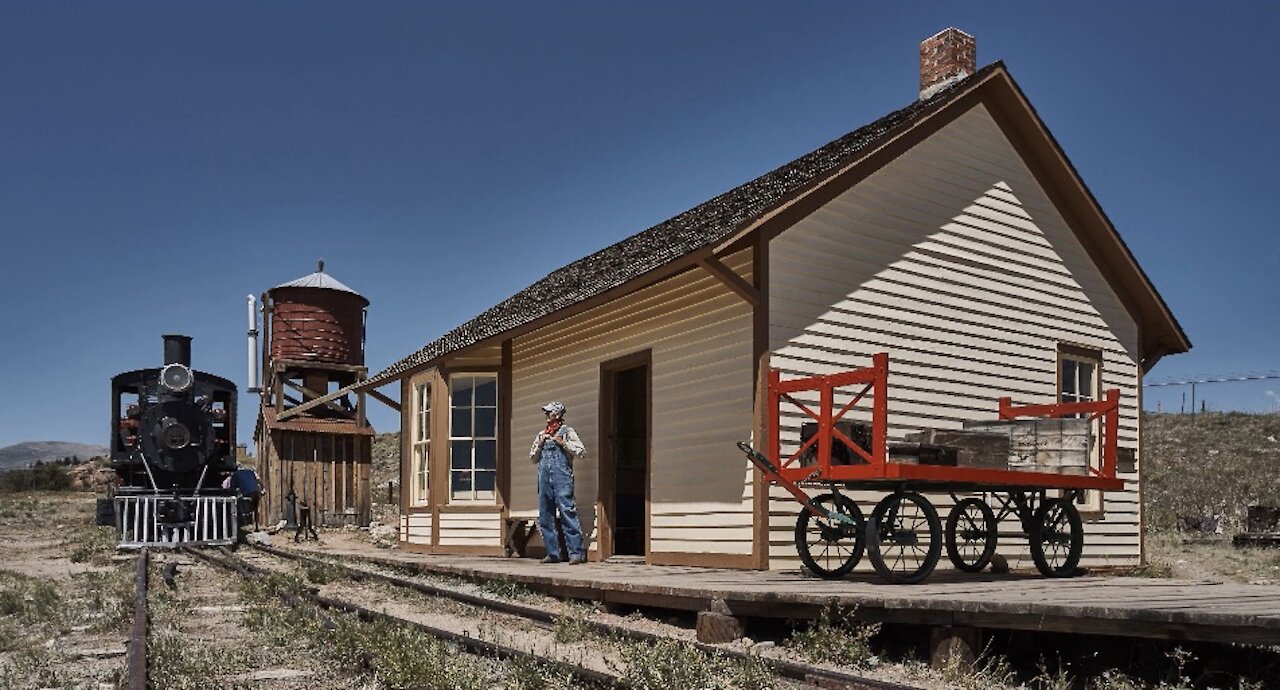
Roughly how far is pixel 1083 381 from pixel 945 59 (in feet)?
13.9

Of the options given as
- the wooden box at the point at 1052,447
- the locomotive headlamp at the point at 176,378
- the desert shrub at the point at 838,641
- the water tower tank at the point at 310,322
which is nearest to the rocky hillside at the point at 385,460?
the water tower tank at the point at 310,322

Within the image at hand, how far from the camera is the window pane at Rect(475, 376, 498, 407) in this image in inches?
630

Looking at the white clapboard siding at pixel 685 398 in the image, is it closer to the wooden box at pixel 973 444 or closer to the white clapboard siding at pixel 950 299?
the white clapboard siding at pixel 950 299

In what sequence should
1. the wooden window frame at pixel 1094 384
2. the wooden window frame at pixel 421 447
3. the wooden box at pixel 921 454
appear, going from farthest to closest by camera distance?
the wooden window frame at pixel 421 447 → the wooden window frame at pixel 1094 384 → the wooden box at pixel 921 454

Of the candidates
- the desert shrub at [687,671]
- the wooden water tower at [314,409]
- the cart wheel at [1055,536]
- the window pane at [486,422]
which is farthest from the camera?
the wooden water tower at [314,409]

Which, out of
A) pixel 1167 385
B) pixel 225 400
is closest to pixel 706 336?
pixel 225 400

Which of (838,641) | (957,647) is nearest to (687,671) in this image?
(838,641)

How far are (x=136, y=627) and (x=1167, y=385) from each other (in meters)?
48.1

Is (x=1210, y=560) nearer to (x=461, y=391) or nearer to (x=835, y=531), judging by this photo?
(x=835, y=531)

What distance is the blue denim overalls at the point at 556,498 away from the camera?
1292cm

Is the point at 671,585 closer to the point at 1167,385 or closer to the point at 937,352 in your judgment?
the point at 937,352

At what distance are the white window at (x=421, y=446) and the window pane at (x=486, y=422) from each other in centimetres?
99

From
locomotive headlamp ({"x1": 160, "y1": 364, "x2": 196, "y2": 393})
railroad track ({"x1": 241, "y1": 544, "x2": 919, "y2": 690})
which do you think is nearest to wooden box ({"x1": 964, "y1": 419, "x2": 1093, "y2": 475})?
railroad track ({"x1": 241, "y1": 544, "x2": 919, "y2": 690})

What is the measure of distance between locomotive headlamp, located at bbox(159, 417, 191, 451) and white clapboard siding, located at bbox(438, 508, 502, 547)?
19.4ft
